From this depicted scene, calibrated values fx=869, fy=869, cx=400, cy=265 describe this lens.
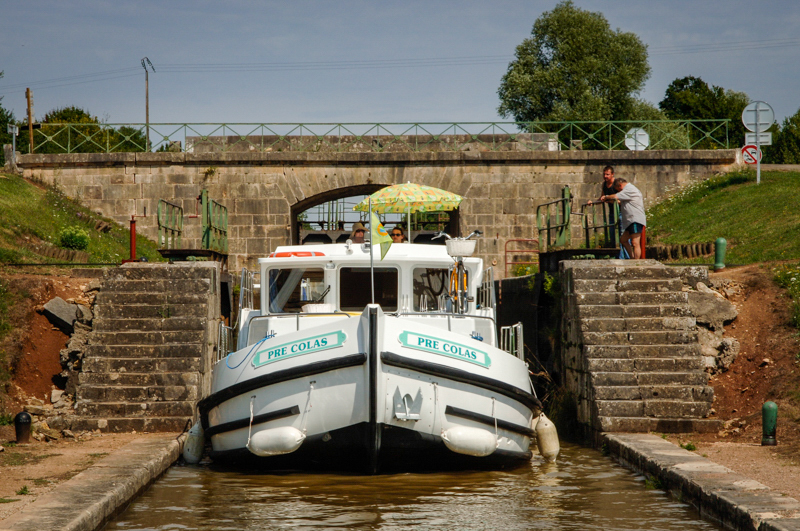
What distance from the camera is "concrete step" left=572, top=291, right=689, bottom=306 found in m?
11.4

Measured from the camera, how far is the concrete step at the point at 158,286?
38.9 feet

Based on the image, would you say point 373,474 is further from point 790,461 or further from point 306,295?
point 790,461

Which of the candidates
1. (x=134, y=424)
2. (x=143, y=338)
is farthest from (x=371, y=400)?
(x=143, y=338)

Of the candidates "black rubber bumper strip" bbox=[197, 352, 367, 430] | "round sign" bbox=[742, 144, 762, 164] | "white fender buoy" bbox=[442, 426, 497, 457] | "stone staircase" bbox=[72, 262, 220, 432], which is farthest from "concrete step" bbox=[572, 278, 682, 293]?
"round sign" bbox=[742, 144, 762, 164]

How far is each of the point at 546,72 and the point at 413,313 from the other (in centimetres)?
3586

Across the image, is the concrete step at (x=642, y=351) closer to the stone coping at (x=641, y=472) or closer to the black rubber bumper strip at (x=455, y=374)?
the stone coping at (x=641, y=472)

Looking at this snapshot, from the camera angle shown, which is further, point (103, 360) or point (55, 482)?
point (103, 360)

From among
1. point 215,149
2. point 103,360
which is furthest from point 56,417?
point 215,149

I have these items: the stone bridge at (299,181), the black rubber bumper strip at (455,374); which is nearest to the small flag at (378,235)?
the black rubber bumper strip at (455,374)

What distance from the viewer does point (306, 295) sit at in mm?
10000

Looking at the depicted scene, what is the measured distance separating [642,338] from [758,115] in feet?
40.0

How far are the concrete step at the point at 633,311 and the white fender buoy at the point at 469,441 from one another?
3.46 m

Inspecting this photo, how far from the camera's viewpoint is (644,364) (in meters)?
10.7

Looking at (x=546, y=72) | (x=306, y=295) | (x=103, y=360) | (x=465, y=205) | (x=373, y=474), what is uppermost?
(x=546, y=72)
